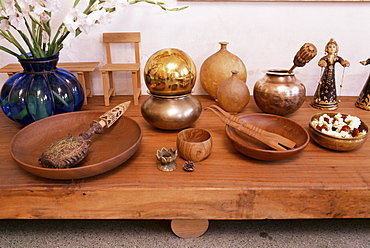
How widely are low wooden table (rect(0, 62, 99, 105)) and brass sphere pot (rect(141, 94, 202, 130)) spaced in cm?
32

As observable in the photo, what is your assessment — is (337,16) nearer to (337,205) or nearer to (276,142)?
(276,142)

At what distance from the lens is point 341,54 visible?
114cm

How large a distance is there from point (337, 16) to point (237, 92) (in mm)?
498

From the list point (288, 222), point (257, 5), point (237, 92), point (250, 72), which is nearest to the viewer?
point (288, 222)

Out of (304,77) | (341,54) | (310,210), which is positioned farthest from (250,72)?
(310,210)

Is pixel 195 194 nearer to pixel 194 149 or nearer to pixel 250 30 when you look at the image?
pixel 194 149

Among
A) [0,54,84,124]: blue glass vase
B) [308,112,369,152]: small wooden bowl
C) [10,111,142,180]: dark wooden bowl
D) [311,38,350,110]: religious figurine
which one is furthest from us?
[311,38,350,110]: religious figurine

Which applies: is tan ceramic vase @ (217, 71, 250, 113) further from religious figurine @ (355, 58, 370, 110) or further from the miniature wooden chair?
religious figurine @ (355, 58, 370, 110)

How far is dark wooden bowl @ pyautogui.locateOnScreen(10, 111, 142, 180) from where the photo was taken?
619 mm

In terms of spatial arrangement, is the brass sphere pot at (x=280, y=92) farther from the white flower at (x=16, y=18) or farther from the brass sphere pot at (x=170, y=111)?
the white flower at (x=16, y=18)

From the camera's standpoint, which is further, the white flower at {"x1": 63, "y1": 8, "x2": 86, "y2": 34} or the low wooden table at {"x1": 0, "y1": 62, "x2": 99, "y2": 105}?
the low wooden table at {"x1": 0, "y1": 62, "x2": 99, "y2": 105}

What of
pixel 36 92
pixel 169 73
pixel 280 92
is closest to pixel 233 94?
pixel 280 92

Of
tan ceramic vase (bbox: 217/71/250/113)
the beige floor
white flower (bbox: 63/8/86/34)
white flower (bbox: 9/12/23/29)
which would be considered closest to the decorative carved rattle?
tan ceramic vase (bbox: 217/71/250/113)

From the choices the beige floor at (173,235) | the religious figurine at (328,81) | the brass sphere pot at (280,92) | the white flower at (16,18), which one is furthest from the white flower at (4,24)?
the religious figurine at (328,81)
